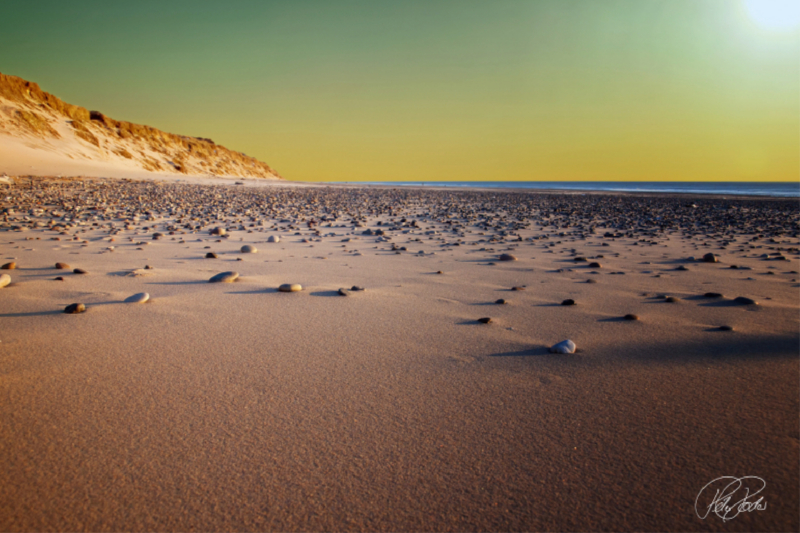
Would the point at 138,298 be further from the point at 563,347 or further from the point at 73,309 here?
the point at 563,347

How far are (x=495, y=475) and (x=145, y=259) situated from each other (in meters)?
4.73

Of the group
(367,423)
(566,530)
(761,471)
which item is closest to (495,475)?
(566,530)

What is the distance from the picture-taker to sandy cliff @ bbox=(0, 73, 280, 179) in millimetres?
30656

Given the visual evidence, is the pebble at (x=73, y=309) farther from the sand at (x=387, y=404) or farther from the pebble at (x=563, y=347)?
the pebble at (x=563, y=347)

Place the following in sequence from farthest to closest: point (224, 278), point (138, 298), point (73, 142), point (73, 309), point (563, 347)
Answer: point (73, 142) < point (224, 278) < point (138, 298) < point (73, 309) < point (563, 347)

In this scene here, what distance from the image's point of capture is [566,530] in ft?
3.73

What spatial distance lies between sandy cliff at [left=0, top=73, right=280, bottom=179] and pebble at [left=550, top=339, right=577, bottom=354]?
32444 millimetres

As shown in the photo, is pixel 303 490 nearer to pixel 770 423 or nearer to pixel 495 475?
pixel 495 475
